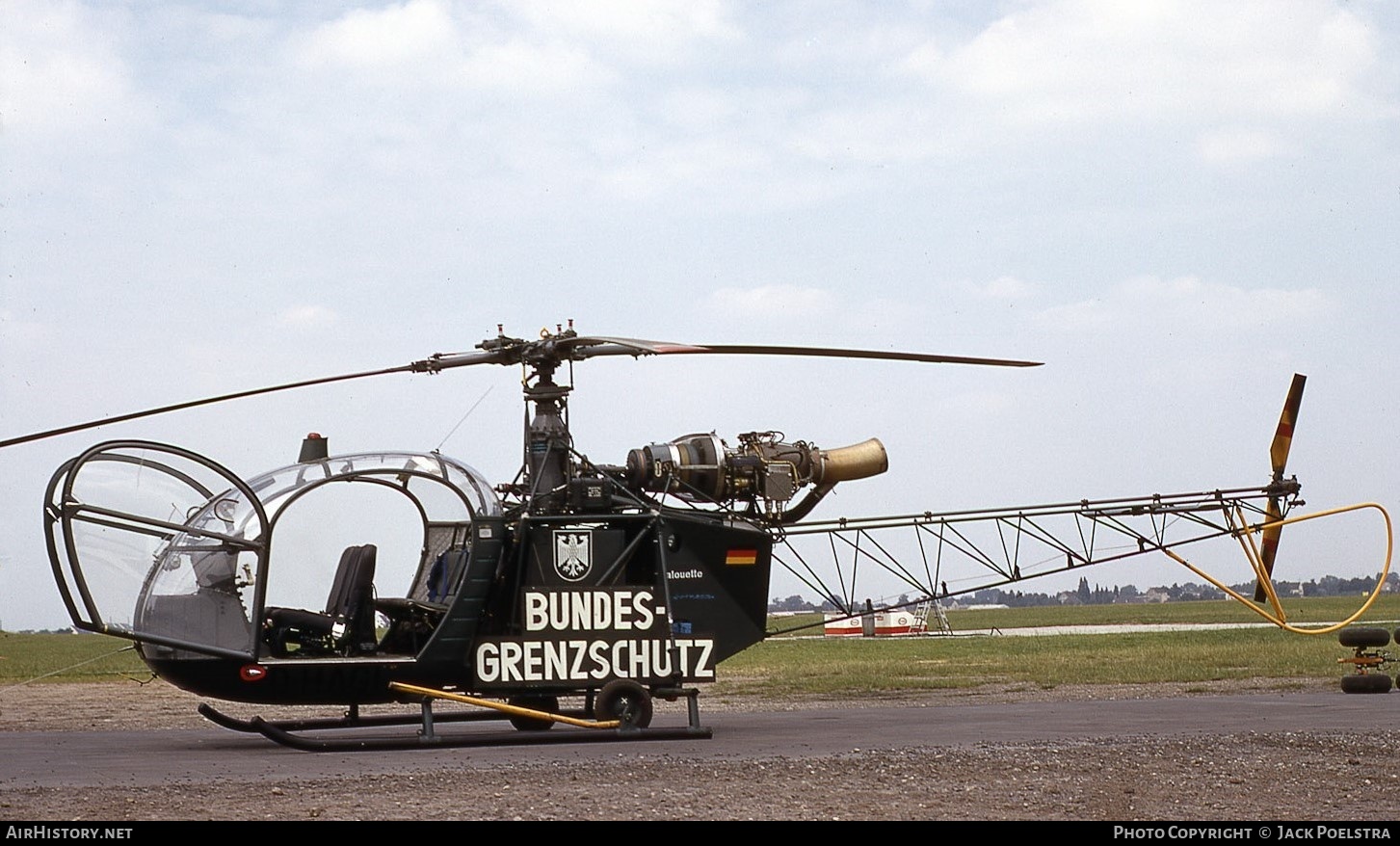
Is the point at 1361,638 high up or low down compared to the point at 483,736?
up

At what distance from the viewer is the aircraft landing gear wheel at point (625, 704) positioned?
1352 cm

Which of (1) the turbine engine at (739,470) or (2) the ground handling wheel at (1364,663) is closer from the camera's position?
(1) the turbine engine at (739,470)

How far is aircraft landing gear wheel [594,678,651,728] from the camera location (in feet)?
44.3

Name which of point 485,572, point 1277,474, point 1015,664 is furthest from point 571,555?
point 1015,664

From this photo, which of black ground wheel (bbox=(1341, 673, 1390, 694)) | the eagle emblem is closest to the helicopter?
the eagle emblem

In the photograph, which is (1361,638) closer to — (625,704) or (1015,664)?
(625,704)

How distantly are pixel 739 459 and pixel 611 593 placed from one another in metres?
1.99

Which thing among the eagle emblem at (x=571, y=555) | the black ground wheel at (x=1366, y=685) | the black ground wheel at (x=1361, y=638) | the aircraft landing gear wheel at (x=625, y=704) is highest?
the eagle emblem at (x=571, y=555)

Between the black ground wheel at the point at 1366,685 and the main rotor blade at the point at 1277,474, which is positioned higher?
the main rotor blade at the point at 1277,474

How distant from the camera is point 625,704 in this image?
44.6 ft

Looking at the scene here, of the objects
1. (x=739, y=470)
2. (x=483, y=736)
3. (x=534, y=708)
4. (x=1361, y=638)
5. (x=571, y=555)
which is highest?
(x=739, y=470)

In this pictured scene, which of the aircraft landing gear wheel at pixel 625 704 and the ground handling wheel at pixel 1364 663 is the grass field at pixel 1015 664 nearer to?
the ground handling wheel at pixel 1364 663

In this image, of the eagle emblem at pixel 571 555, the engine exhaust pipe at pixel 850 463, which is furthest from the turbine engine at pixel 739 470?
the eagle emblem at pixel 571 555
